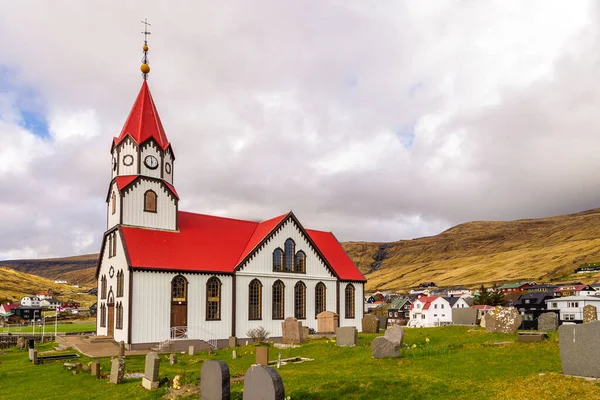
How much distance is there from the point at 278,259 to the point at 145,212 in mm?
11169

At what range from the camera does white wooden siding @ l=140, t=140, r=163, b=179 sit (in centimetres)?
3988

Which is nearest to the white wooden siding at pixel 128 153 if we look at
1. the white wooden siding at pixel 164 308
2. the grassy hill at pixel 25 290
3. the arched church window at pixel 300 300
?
the white wooden siding at pixel 164 308

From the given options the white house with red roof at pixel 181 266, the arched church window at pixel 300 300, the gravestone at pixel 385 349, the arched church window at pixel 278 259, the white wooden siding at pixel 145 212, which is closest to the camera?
the gravestone at pixel 385 349

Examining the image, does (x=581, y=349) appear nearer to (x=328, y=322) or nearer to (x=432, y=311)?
(x=328, y=322)

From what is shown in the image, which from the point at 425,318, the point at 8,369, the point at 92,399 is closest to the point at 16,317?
the point at 425,318

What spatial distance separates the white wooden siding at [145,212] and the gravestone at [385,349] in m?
24.2

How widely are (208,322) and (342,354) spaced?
1631 centimetres

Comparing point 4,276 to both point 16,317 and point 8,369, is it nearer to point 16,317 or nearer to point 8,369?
point 16,317

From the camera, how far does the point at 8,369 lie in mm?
27969

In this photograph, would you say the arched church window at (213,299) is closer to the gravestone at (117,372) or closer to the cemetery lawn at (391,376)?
the cemetery lawn at (391,376)

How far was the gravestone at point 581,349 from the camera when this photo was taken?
1381cm

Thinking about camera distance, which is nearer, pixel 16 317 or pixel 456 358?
pixel 456 358

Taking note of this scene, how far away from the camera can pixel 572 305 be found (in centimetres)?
8138

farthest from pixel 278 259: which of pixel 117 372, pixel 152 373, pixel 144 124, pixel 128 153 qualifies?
pixel 152 373
